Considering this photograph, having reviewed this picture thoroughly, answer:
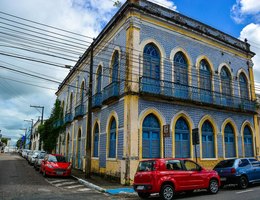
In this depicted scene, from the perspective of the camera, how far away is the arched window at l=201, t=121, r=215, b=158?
17297 mm

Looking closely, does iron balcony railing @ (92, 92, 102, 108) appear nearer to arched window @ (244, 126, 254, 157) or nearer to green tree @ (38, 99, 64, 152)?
arched window @ (244, 126, 254, 157)

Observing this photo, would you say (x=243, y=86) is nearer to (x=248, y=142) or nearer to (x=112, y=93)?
(x=248, y=142)

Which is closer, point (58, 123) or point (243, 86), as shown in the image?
point (243, 86)

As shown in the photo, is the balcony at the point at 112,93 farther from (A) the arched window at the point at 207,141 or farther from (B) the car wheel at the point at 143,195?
(A) the arched window at the point at 207,141

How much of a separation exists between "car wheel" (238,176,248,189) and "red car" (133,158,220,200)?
5.96 feet

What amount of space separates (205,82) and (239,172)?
8.06 meters

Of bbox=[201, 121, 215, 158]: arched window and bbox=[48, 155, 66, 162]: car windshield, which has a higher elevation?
bbox=[201, 121, 215, 158]: arched window

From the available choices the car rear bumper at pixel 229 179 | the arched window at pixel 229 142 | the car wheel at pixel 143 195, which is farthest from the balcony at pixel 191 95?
the car wheel at pixel 143 195

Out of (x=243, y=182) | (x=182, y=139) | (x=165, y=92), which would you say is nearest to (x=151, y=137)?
(x=182, y=139)

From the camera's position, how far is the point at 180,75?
1722cm

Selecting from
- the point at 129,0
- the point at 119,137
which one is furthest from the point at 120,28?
the point at 119,137

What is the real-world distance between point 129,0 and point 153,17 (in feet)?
6.07

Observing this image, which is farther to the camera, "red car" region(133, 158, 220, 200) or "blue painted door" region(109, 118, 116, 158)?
"blue painted door" region(109, 118, 116, 158)

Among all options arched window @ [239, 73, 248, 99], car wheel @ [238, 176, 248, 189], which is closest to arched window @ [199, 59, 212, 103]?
arched window @ [239, 73, 248, 99]
